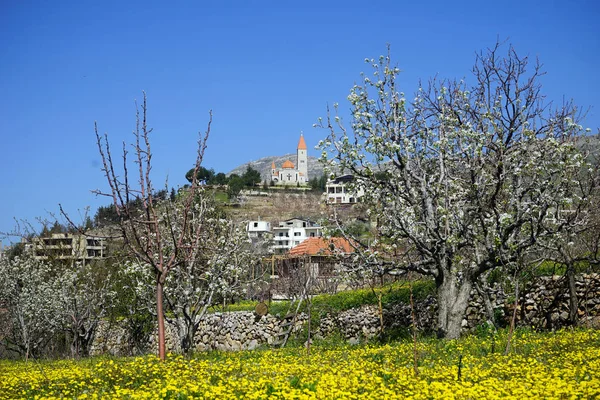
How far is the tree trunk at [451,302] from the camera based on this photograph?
1339 centimetres

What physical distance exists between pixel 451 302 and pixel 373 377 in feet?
22.5

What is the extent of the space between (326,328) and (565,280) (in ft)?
28.9

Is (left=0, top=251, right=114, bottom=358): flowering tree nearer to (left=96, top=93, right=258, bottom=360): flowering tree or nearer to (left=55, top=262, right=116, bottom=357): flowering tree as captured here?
(left=55, top=262, right=116, bottom=357): flowering tree

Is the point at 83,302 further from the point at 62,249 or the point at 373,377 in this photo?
the point at 373,377

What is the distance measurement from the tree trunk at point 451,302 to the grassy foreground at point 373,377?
197cm

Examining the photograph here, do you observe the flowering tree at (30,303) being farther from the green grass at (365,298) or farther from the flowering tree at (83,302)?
the green grass at (365,298)

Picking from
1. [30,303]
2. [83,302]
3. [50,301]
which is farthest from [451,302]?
[30,303]

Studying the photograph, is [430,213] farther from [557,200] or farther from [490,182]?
[557,200]

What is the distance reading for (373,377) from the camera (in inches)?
291

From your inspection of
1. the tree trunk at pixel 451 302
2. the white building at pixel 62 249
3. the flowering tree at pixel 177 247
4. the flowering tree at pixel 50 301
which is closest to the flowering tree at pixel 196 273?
the flowering tree at pixel 177 247

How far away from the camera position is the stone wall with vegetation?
16.0 metres

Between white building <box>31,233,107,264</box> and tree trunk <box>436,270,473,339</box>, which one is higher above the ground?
white building <box>31,233,107,264</box>

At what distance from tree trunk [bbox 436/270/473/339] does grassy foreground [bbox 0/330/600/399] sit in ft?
6.45

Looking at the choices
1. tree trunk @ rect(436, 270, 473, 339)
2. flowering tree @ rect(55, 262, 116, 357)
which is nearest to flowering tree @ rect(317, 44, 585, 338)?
tree trunk @ rect(436, 270, 473, 339)
